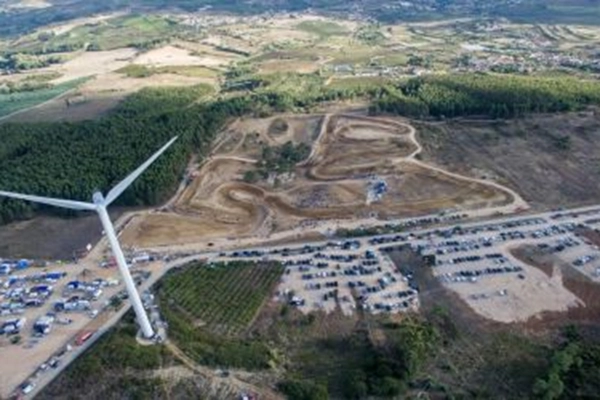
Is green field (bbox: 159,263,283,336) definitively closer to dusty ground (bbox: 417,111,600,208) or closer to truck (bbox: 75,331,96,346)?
truck (bbox: 75,331,96,346)

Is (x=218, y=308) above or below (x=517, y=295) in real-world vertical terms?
above

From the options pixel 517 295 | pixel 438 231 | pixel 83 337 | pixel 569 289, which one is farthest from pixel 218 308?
pixel 569 289

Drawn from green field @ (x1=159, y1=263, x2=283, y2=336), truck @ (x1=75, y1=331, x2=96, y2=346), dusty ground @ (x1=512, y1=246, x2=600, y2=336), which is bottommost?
dusty ground @ (x1=512, y1=246, x2=600, y2=336)

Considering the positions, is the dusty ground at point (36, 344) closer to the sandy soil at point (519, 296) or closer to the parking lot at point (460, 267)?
the parking lot at point (460, 267)

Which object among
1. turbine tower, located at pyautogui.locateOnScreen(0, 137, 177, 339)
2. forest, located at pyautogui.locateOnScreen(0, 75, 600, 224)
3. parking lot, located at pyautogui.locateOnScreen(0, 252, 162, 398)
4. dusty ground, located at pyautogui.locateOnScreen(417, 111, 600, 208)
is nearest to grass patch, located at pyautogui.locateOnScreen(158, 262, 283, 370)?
turbine tower, located at pyautogui.locateOnScreen(0, 137, 177, 339)

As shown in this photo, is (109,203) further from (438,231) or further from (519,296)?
(438,231)

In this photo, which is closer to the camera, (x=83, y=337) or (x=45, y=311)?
(x=83, y=337)
